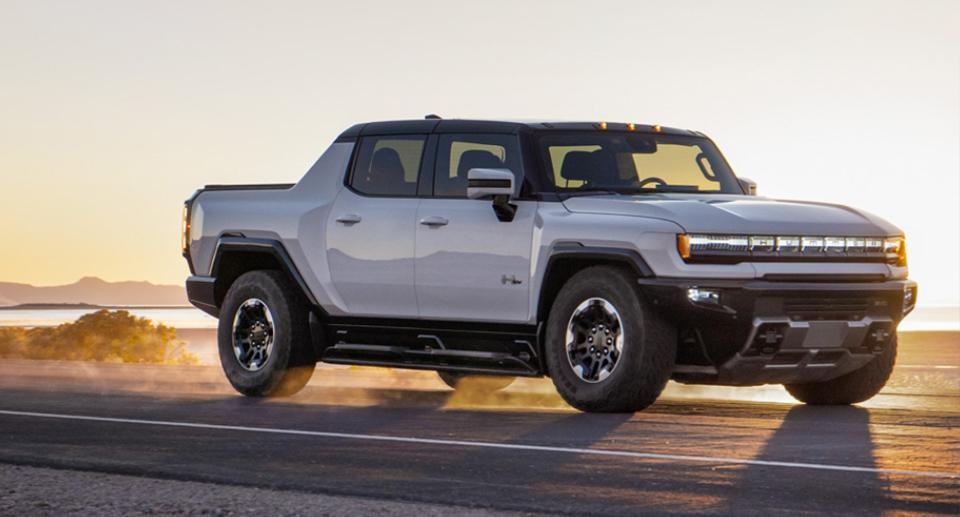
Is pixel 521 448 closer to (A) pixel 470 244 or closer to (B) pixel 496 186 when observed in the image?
(B) pixel 496 186

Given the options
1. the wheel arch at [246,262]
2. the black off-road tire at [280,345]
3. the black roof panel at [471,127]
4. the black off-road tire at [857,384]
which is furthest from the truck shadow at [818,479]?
the wheel arch at [246,262]

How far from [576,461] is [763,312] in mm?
2729

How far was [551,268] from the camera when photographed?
463 inches

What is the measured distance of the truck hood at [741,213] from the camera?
11.2m

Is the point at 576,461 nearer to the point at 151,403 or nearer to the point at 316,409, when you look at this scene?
the point at 316,409

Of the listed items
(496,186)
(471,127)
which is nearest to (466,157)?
(471,127)

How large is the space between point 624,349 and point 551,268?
88cm

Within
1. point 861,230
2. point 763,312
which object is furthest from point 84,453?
point 861,230

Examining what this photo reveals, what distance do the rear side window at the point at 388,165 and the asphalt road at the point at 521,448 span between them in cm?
164

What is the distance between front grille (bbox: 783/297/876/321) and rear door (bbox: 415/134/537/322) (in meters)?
1.83

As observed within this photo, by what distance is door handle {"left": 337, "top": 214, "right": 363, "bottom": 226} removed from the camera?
43.0ft

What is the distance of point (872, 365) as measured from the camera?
12.4 m

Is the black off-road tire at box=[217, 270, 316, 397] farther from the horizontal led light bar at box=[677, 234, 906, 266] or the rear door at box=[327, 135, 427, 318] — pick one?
the horizontal led light bar at box=[677, 234, 906, 266]

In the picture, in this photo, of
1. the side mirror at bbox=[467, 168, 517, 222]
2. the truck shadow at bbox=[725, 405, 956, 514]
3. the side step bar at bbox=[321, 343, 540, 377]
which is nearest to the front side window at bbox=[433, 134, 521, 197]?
the side mirror at bbox=[467, 168, 517, 222]
